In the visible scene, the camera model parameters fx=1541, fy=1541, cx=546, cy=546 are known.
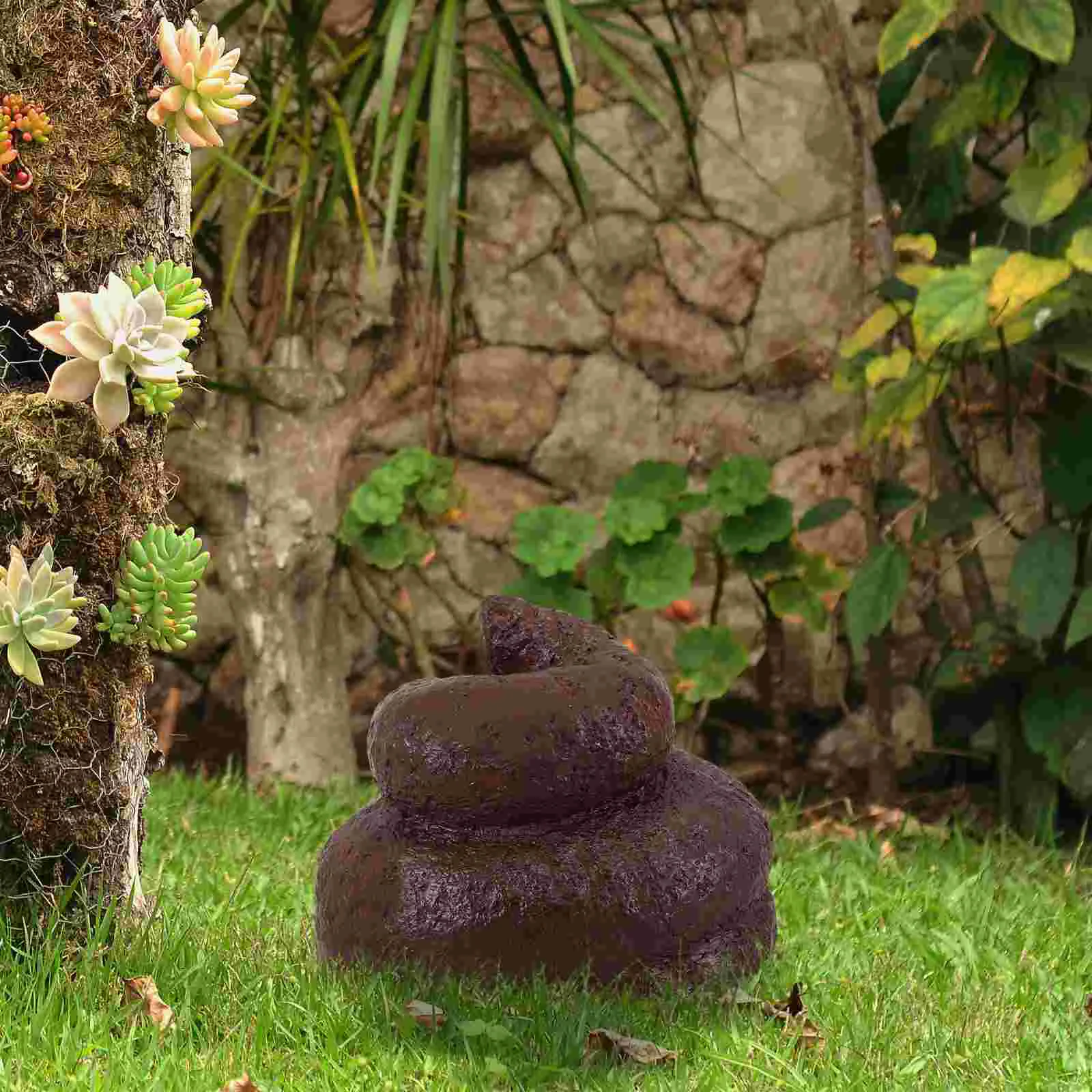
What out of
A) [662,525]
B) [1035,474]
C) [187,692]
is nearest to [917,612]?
[1035,474]

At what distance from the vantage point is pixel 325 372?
383cm

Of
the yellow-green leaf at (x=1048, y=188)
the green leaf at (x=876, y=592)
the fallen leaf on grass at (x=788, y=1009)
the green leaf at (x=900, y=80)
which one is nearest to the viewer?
the fallen leaf on grass at (x=788, y=1009)

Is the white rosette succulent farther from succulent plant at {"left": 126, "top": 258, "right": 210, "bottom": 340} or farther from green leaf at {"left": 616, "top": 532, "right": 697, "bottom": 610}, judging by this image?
green leaf at {"left": 616, "top": 532, "right": 697, "bottom": 610}

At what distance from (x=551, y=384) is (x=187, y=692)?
1.32 meters

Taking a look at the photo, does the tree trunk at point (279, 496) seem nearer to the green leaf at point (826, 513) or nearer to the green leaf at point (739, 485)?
the green leaf at point (739, 485)

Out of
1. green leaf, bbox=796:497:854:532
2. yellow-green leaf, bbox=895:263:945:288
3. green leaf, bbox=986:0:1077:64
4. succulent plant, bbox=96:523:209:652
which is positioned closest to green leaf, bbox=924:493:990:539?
green leaf, bbox=796:497:854:532

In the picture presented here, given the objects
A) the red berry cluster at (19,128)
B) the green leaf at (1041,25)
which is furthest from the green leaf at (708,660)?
the red berry cluster at (19,128)

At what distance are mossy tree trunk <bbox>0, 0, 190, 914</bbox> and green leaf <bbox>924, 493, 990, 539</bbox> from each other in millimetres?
2017

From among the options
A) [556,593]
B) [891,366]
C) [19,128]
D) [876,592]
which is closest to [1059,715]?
[876,592]

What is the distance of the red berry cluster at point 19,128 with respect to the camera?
181cm

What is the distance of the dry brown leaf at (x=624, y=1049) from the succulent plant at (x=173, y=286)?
95 centimetres

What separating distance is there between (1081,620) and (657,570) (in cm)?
113

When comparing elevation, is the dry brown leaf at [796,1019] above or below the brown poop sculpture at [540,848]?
below

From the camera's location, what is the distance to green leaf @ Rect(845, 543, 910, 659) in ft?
11.0
